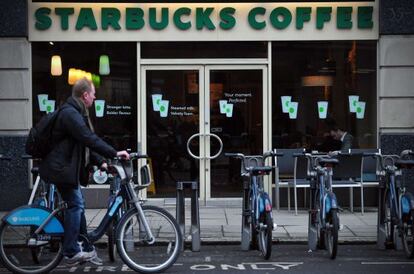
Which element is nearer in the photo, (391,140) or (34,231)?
(34,231)

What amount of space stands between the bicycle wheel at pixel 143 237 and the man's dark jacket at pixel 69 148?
2.22 ft

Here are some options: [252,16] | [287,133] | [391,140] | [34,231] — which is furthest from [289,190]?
[34,231]

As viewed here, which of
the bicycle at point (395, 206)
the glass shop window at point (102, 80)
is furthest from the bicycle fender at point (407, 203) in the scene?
the glass shop window at point (102, 80)

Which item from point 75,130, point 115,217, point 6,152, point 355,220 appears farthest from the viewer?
point 6,152

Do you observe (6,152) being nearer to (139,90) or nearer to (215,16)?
(139,90)

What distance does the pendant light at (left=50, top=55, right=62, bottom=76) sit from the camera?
12.0m

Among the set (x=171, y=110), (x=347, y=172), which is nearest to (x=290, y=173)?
(x=347, y=172)

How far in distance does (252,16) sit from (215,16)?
631 millimetres

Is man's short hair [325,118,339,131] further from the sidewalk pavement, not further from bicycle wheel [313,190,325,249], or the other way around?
bicycle wheel [313,190,325,249]

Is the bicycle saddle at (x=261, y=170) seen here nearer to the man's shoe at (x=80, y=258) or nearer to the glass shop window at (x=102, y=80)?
the man's shoe at (x=80, y=258)

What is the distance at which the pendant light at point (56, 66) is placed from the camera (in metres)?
12.0

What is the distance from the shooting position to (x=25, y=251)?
7.16 m

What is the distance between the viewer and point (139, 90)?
12.0 m

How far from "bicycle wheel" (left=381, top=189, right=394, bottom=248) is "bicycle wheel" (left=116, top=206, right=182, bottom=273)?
9.32ft
